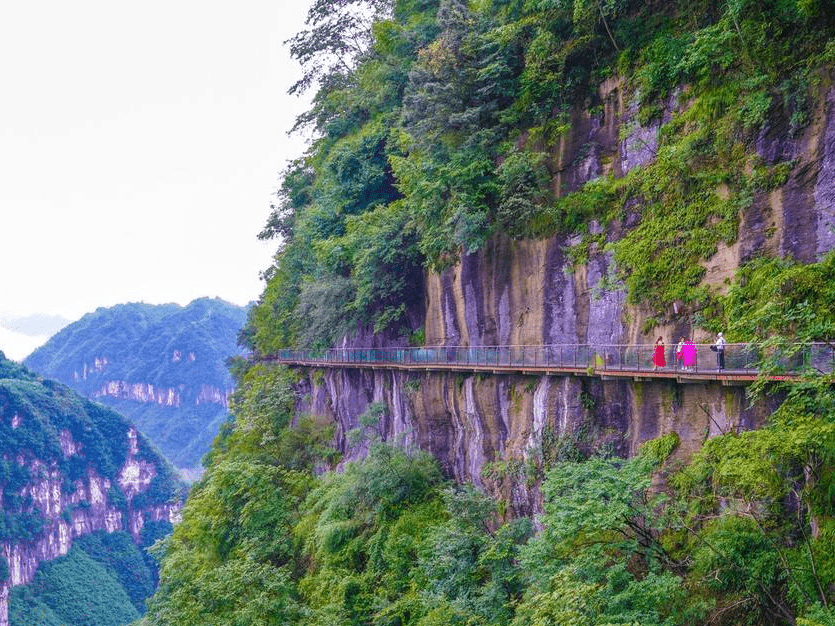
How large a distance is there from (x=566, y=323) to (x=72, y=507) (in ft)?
340

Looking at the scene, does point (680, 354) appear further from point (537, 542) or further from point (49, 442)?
point (49, 442)

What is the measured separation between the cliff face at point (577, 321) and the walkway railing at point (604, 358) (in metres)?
0.46

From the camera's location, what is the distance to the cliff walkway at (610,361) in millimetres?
9938

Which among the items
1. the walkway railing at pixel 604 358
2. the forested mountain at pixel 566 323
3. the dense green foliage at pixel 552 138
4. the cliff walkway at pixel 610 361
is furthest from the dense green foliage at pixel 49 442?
the cliff walkway at pixel 610 361

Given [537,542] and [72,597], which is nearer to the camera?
[537,542]

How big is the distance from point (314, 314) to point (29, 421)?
270 ft

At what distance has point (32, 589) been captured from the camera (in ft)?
273

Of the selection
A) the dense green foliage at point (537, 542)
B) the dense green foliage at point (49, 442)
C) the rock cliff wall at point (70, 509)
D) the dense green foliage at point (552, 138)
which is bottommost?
the rock cliff wall at point (70, 509)

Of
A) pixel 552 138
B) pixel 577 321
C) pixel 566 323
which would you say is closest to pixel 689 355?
pixel 577 321

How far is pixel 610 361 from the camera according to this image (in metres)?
14.1

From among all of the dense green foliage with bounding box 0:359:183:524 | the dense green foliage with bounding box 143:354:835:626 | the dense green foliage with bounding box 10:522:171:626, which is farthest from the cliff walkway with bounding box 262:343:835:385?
the dense green foliage with bounding box 0:359:183:524

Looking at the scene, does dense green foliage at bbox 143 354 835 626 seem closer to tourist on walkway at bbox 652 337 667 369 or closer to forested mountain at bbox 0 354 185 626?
tourist on walkway at bbox 652 337 667 369

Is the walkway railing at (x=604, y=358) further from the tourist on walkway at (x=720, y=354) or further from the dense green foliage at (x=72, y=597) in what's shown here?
the dense green foliage at (x=72, y=597)

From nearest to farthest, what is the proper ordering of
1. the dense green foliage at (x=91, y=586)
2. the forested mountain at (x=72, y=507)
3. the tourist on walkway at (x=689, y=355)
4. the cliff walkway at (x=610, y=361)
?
the cliff walkway at (x=610, y=361)
the tourist on walkway at (x=689, y=355)
the dense green foliage at (x=91, y=586)
the forested mountain at (x=72, y=507)
